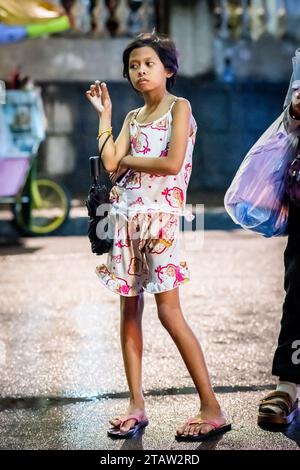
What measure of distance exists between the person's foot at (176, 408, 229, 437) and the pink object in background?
7592mm

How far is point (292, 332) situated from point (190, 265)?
16.6ft

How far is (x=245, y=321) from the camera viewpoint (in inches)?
292

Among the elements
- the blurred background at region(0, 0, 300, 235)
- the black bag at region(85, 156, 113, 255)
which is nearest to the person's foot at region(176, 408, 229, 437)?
the black bag at region(85, 156, 113, 255)

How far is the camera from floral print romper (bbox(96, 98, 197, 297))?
4.67 m

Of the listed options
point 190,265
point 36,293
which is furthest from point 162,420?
point 190,265

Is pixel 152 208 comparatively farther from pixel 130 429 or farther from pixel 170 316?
pixel 130 429

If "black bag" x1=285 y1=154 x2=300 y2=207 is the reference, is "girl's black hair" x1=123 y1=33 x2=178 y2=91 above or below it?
above

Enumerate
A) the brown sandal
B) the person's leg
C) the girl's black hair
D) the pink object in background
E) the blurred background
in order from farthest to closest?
the blurred background
the pink object in background
the person's leg
the brown sandal
the girl's black hair

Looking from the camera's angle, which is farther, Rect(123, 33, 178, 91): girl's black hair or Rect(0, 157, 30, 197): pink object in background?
Rect(0, 157, 30, 197): pink object in background

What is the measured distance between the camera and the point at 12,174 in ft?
39.7

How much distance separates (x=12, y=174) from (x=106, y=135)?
7.50 meters

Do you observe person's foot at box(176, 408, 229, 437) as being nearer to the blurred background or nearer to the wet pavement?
the wet pavement

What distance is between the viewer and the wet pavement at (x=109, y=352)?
4793 millimetres

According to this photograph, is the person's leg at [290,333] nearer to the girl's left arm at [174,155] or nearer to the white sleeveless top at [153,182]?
the white sleeveless top at [153,182]
